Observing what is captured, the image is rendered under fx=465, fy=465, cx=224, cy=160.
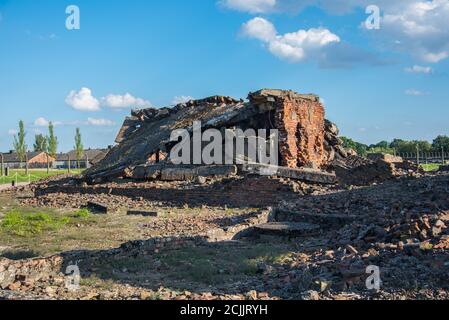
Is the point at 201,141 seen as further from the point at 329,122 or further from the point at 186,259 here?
the point at 186,259

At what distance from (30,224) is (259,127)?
9.82 metres

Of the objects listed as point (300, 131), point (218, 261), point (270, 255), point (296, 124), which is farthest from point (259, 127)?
point (218, 261)

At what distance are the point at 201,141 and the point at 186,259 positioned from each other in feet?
38.6

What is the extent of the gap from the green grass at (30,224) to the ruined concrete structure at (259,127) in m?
6.37

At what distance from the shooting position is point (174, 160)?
18625 millimetres

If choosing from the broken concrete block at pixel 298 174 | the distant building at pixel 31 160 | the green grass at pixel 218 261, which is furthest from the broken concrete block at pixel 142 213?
the distant building at pixel 31 160

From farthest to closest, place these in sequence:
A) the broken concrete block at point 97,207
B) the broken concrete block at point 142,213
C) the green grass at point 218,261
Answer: the broken concrete block at point 97,207
the broken concrete block at point 142,213
the green grass at point 218,261

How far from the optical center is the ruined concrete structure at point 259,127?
17234mm

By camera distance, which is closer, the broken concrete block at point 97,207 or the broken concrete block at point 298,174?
the broken concrete block at point 97,207

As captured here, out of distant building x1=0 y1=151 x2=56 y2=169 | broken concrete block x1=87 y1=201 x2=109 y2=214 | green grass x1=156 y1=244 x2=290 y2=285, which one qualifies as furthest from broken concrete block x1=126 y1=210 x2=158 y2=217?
distant building x1=0 y1=151 x2=56 y2=169

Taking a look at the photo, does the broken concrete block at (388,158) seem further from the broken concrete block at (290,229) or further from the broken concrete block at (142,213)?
the broken concrete block at (142,213)

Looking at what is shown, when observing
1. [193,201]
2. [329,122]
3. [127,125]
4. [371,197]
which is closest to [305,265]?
[371,197]

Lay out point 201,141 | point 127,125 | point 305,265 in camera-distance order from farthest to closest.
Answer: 1. point 127,125
2. point 201,141
3. point 305,265
